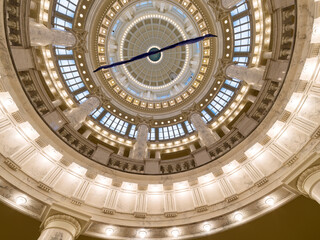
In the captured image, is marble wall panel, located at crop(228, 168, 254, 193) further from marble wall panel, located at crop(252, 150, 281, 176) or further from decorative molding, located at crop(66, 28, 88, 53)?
decorative molding, located at crop(66, 28, 88, 53)

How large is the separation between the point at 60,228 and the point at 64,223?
333 millimetres

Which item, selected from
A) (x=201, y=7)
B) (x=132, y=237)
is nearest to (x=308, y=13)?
(x=132, y=237)

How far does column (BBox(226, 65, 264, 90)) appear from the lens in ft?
76.0

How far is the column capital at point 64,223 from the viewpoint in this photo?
9.88 m

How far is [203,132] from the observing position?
26.5 m

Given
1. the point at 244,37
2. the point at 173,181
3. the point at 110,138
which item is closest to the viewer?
the point at 173,181

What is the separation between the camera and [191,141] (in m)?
30.1

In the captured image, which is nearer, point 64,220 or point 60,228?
point 60,228

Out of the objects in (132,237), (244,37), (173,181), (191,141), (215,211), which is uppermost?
(244,37)

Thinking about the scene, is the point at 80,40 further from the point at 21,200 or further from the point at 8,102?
the point at 21,200

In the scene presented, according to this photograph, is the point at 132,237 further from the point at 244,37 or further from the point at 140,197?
the point at 244,37

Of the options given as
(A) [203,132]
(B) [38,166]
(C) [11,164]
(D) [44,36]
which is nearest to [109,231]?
(B) [38,166]

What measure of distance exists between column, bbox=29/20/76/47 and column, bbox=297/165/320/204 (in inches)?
883

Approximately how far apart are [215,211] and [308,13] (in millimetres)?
13042
